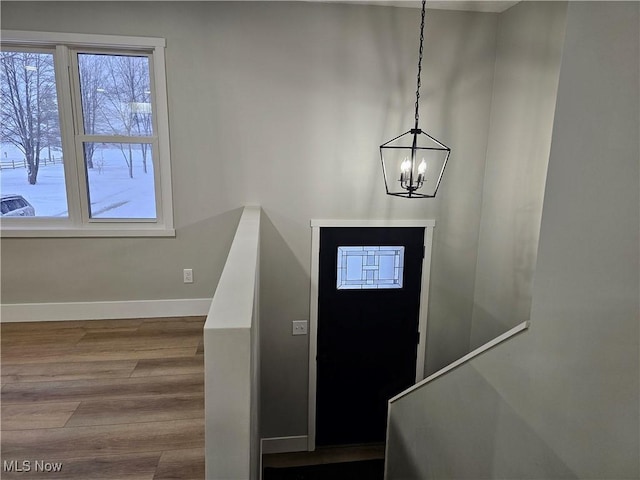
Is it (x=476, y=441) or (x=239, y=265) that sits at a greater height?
(x=239, y=265)

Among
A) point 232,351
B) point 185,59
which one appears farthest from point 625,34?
point 185,59

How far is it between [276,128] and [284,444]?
10.2ft

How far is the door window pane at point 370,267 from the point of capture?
3814mm

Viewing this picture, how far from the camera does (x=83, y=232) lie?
320 cm

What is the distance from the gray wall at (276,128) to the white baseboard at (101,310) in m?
0.07

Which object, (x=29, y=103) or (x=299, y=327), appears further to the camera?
(x=299, y=327)

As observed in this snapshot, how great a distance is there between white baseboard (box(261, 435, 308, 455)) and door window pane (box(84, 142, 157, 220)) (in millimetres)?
2489

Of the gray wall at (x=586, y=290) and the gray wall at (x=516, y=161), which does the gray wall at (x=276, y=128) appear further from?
the gray wall at (x=586, y=290)

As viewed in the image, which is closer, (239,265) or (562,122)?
(562,122)

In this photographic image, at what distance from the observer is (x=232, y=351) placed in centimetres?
102

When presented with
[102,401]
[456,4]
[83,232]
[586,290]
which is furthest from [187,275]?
[456,4]

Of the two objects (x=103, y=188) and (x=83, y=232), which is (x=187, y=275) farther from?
(x=103, y=188)

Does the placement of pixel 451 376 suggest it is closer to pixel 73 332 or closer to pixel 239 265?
pixel 239 265

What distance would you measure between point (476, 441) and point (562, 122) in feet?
4.95
